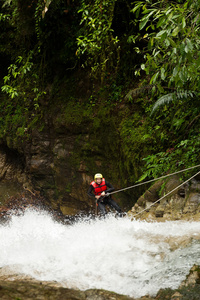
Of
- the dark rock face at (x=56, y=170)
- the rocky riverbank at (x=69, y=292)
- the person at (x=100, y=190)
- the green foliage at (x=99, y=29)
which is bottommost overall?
the rocky riverbank at (x=69, y=292)

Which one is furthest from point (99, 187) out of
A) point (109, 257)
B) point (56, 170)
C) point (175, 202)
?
point (56, 170)

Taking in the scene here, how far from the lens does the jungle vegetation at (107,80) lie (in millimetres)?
7316

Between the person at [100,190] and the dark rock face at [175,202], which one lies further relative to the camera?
the person at [100,190]

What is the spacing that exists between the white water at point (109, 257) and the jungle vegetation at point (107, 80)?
2207 millimetres

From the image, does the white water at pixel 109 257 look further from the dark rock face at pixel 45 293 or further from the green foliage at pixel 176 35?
the green foliage at pixel 176 35

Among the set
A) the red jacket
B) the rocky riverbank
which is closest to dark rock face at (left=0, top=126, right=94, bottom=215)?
the red jacket

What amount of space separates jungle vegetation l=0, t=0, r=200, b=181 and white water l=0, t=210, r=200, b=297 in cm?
221

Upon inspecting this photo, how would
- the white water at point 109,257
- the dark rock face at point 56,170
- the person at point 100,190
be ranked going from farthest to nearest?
the dark rock face at point 56,170 < the person at point 100,190 < the white water at point 109,257

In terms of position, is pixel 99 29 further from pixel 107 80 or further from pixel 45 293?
pixel 45 293

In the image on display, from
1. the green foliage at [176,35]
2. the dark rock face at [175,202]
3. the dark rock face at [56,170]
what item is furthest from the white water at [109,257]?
the dark rock face at [56,170]

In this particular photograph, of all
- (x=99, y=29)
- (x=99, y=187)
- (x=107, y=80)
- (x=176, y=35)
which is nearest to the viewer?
(x=176, y=35)

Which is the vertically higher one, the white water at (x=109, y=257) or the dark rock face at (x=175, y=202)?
the dark rock face at (x=175, y=202)

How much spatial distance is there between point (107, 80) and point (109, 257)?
25.0 ft

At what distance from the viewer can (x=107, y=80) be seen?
10812 mm
